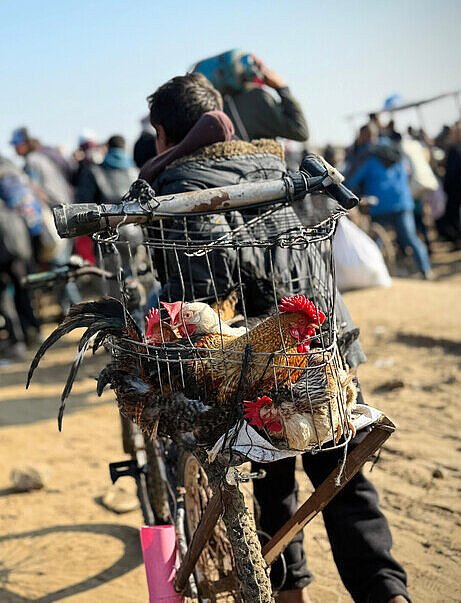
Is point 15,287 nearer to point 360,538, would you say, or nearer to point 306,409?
point 360,538

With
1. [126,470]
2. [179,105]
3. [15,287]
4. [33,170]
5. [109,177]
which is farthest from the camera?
[33,170]

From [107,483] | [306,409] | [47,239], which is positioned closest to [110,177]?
[47,239]

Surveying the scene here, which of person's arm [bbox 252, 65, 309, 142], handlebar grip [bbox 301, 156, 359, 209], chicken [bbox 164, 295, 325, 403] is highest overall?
person's arm [bbox 252, 65, 309, 142]

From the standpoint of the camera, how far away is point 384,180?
9.30 meters

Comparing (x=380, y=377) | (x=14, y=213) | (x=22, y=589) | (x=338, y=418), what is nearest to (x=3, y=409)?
(x=14, y=213)

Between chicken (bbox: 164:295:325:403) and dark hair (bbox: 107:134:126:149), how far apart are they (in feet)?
18.0

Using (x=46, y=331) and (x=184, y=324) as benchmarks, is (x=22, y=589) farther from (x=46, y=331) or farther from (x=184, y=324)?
A: (x=46, y=331)

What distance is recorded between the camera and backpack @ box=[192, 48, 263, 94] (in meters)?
3.91

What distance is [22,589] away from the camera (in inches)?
130

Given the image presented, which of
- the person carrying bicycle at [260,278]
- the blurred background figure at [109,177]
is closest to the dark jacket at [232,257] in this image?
the person carrying bicycle at [260,278]

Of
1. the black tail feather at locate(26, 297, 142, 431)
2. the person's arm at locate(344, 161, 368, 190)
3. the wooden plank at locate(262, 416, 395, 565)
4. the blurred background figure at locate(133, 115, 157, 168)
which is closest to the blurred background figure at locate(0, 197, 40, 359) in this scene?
the blurred background figure at locate(133, 115, 157, 168)

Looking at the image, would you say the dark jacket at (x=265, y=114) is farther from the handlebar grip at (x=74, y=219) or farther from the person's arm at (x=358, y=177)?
the person's arm at (x=358, y=177)

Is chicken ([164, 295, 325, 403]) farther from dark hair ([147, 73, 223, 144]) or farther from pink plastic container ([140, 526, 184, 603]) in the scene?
dark hair ([147, 73, 223, 144])

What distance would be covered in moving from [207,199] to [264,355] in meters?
0.56
